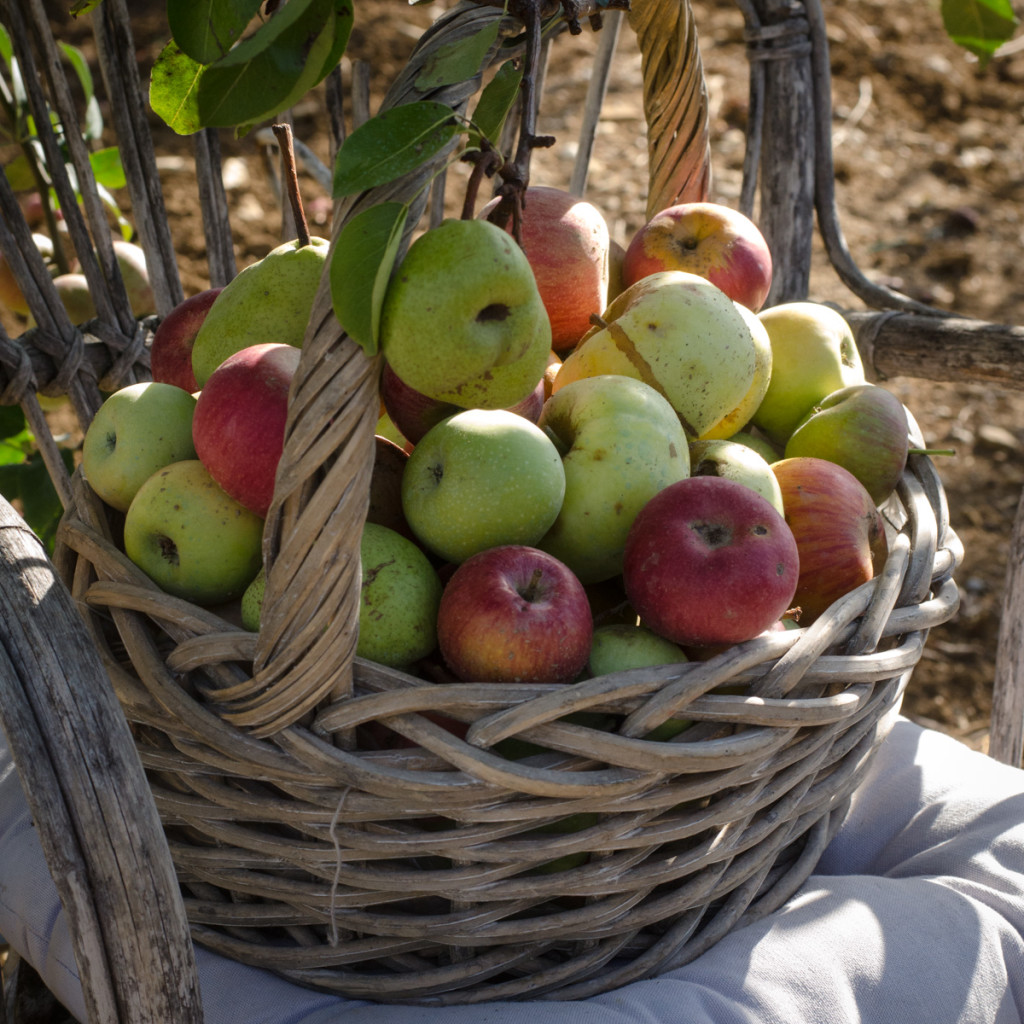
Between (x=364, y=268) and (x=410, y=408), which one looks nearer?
(x=364, y=268)

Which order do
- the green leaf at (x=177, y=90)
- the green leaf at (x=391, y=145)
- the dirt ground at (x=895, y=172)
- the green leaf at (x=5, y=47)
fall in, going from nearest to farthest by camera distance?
1. the green leaf at (x=391, y=145)
2. the green leaf at (x=177, y=90)
3. the green leaf at (x=5, y=47)
4. the dirt ground at (x=895, y=172)

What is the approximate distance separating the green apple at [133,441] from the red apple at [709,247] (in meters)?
0.58

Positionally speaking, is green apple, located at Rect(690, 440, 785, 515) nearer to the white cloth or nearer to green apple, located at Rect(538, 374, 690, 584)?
green apple, located at Rect(538, 374, 690, 584)

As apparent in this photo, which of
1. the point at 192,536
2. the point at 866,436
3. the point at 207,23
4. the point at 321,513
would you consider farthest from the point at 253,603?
the point at 866,436

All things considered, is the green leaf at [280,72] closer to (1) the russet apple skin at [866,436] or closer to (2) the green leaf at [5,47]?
(1) the russet apple skin at [866,436]

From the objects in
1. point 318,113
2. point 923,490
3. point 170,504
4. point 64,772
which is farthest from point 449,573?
point 318,113

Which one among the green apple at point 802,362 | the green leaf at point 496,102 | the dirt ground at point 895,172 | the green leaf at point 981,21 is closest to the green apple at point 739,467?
the green apple at point 802,362

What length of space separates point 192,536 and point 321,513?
0.24 m

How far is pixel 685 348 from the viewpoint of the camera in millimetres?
869

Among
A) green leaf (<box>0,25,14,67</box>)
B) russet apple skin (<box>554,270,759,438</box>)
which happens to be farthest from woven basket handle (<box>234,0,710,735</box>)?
green leaf (<box>0,25,14,67</box>)

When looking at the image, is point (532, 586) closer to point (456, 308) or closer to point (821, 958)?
point (456, 308)

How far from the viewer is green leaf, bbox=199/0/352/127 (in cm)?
52

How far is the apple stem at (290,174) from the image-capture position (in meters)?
0.73

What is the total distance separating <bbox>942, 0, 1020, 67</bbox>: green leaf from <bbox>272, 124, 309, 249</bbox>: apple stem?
2.67ft
